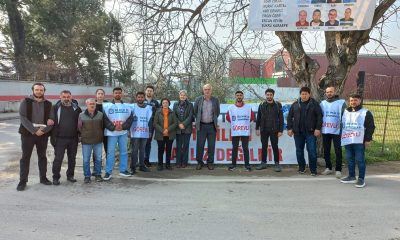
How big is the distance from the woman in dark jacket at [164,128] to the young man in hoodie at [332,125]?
3075 millimetres

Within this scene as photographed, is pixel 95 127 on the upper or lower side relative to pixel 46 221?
upper

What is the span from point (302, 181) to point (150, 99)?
12.2ft

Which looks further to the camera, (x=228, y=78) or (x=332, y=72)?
(x=228, y=78)

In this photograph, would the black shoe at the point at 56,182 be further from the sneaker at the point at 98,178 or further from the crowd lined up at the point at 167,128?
the sneaker at the point at 98,178

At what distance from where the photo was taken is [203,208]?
6.21 metres

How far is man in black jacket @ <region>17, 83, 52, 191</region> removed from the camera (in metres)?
7.42

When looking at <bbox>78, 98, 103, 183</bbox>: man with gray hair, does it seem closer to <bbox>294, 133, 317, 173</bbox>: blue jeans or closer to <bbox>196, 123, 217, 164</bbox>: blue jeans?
<bbox>196, 123, 217, 164</bbox>: blue jeans

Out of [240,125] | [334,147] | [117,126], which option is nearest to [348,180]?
[334,147]

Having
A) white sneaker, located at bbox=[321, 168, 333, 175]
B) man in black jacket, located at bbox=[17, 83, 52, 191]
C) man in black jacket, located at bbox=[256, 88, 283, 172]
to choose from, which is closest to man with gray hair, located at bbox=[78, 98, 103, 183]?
man in black jacket, located at bbox=[17, 83, 52, 191]

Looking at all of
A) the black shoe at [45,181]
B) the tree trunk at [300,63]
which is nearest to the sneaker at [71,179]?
the black shoe at [45,181]

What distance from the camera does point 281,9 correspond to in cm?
964

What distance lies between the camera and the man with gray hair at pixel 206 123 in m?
9.30

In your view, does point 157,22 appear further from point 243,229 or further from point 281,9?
point 243,229

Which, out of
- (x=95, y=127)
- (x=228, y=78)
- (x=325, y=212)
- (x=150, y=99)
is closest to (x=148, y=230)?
(x=325, y=212)
